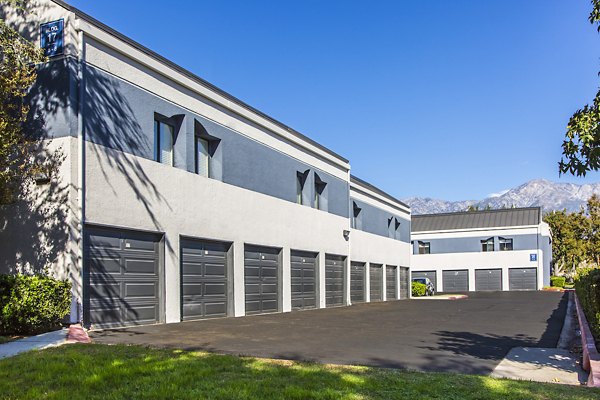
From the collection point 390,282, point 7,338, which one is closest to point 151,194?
point 7,338

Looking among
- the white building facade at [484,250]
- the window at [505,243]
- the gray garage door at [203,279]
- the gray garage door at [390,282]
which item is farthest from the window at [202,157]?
the window at [505,243]

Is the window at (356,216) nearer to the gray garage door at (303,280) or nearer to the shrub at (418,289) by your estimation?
the gray garage door at (303,280)

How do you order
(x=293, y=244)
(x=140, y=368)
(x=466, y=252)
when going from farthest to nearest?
(x=466, y=252) < (x=293, y=244) < (x=140, y=368)

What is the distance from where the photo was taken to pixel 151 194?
15.0 m

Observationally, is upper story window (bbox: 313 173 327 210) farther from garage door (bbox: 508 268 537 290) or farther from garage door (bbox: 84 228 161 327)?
garage door (bbox: 508 268 537 290)

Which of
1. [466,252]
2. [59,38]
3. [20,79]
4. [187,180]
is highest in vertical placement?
[59,38]

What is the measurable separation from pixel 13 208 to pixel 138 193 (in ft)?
9.37

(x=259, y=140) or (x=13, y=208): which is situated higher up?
(x=259, y=140)

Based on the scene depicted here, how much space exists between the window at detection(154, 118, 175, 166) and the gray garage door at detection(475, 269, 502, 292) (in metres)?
44.8

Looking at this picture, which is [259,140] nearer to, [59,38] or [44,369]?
[59,38]

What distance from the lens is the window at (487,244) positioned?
182 ft

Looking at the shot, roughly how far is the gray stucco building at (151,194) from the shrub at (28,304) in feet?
1.97

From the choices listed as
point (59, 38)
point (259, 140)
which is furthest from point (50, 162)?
point (259, 140)

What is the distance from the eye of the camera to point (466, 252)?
184 feet
